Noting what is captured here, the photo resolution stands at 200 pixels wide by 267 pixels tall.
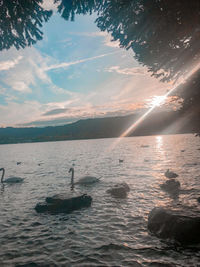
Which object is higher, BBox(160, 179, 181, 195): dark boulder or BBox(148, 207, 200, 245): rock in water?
BBox(148, 207, 200, 245): rock in water

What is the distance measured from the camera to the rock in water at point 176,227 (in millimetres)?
8258

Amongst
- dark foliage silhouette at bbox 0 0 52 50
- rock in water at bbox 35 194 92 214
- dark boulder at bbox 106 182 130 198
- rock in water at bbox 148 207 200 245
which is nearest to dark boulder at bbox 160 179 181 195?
dark boulder at bbox 106 182 130 198

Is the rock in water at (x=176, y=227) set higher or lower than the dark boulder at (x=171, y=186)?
higher

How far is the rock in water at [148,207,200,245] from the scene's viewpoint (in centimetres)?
826

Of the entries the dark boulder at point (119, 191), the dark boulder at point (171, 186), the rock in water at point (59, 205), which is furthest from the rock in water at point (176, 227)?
the dark boulder at point (171, 186)

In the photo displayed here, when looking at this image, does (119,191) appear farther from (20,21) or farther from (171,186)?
(20,21)

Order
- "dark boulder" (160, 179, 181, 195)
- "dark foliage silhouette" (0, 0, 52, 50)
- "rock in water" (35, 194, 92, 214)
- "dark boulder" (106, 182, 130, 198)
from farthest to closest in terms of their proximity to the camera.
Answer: "dark boulder" (160, 179, 181, 195) → "dark boulder" (106, 182, 130, 198) → "rock in water" (35, 194, 92, 214) → "dark foliage silhouette" (0, 0, 52, 50)

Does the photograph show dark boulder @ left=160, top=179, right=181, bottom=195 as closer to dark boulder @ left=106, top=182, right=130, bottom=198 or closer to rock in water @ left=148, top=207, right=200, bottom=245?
dark boulder @ left=106, top=182, right=130, bottom=198

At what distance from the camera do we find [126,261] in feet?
24.7

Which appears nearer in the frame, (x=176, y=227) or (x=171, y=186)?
(x=176, y=227)

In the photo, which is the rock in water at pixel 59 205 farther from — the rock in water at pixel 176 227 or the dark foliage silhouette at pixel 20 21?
the dark foliage silhouette at pixel 20 21

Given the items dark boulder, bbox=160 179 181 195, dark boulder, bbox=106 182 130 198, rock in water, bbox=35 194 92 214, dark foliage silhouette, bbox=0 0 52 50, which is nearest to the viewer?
dark foliage silhouette, bbox=0 0 52 50

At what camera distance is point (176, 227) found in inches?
339

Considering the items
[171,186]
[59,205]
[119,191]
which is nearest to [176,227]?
[59,205]
